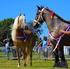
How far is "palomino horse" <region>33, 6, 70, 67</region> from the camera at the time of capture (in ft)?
54.0

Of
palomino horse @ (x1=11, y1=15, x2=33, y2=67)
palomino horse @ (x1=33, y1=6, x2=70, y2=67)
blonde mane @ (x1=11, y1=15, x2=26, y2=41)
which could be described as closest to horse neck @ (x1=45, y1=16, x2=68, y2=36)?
palomino horse @ (x1=33, y1=6, x2=70, y2=67)

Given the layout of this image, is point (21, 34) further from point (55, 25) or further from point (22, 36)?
point (55, 25)

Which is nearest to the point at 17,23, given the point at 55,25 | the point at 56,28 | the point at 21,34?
the point at 21,34

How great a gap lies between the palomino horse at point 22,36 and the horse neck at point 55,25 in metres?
2.00

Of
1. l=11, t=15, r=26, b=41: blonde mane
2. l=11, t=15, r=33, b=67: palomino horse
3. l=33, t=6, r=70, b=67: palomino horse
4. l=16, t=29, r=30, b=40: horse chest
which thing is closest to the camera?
l=33, t=6, r=70, b=67: palomino horse

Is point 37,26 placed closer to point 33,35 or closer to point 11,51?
point 33,35

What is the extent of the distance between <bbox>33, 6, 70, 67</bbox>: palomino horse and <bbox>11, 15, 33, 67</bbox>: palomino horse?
5.27ft

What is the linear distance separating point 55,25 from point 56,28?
185 millimetres

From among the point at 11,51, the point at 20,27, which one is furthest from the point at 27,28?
the point at 11,51

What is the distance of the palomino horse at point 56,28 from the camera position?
1647 cm

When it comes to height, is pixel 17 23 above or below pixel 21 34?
above

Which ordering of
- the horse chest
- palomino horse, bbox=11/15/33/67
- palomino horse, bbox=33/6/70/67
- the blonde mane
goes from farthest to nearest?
the horse chest < palomino horse, bbox=11/15/33/67 < the blonde mane < palomino horse, bbox=33/6/70/67

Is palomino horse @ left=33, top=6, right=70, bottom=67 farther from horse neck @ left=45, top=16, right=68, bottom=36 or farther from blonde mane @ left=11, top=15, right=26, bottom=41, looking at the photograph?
blonde mane @ left=11, top=15, right=26, bottom=41

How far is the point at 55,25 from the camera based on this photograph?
659 inches
